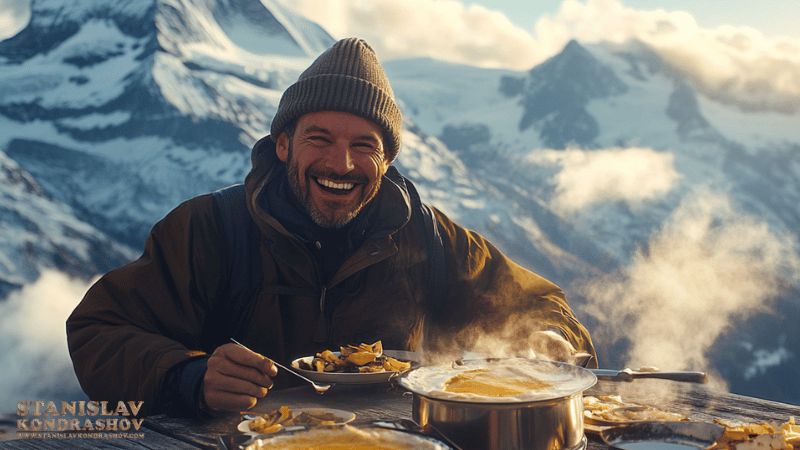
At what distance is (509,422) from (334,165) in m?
1.83

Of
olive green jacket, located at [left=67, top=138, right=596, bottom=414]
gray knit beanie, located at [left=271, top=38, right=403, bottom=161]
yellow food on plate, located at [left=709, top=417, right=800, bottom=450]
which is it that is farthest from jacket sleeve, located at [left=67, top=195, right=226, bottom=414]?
yellow food on plate, located at [left=709, top=417, right=800, bottom=450]

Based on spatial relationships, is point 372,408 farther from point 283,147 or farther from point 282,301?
point 283,147

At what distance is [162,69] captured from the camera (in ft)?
292

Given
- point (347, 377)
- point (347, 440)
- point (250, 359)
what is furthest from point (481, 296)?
point (347, 440)

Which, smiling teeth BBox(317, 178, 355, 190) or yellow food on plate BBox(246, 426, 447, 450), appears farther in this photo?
smiling teeth BBox(317, 178, 355, 190)

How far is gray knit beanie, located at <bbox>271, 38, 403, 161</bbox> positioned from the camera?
302 cm

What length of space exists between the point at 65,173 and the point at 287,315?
3569 inches

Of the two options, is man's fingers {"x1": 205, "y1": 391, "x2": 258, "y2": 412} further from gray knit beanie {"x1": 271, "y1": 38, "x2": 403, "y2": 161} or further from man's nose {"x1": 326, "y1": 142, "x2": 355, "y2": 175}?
gray knit beanie {"x1": 271, "y1": 38, "x2": 403, "y2": 161}

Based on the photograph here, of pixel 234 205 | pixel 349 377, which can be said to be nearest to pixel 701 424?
pixel 349 377

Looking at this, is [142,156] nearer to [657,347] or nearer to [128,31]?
[128,31]

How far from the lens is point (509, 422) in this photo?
1.42 metres

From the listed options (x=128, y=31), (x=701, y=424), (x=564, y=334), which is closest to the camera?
(x=701, y=424)

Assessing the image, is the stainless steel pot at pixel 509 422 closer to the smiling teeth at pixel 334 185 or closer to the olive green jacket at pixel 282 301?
the olive green jacket at pixel 282 301

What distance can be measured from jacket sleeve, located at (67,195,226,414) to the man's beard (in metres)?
0.46
